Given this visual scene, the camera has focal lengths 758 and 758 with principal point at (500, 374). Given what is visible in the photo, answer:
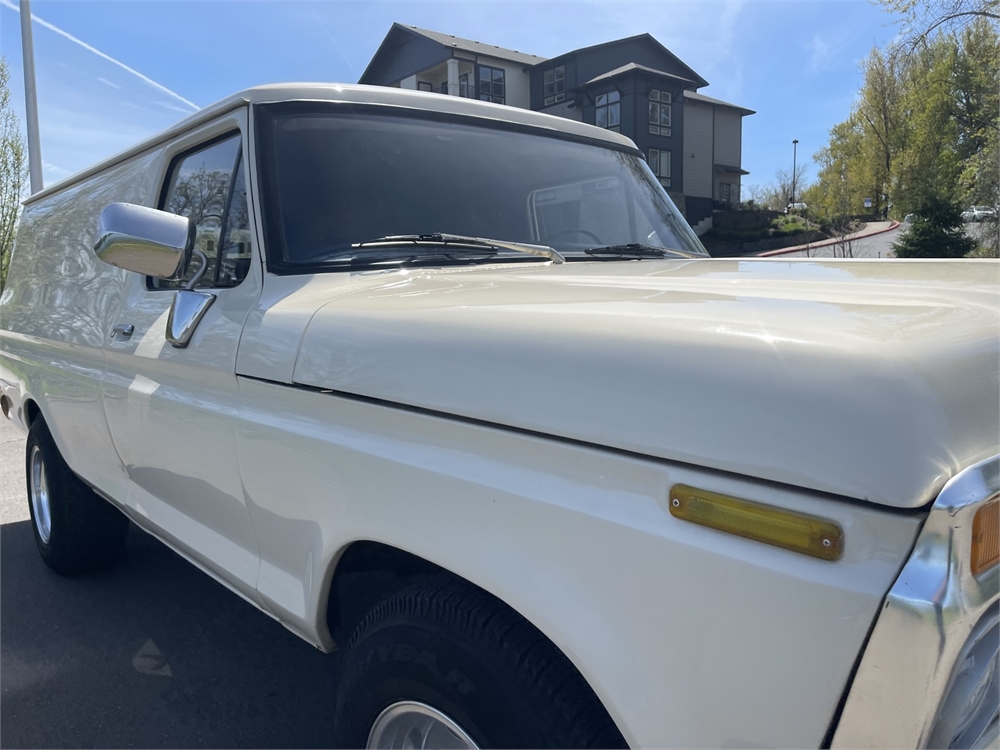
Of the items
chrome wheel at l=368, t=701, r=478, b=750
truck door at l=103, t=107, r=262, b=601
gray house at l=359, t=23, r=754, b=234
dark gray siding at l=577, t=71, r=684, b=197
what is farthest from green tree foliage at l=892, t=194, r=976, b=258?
chrome wheel at l=368, t=701, r=478, b=750

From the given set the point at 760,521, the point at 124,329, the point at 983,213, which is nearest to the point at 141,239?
the point at 124,329

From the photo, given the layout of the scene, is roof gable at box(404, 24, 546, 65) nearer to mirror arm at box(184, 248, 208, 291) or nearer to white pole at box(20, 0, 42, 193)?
white pole at box(20, 0, 42, 193)

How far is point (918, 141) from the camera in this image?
25984mm

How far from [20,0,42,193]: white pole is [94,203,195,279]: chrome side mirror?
13580mm

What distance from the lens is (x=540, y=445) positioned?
1245 millimetres

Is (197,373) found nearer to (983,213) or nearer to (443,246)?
(443,246)

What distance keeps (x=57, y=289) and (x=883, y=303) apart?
365 cm

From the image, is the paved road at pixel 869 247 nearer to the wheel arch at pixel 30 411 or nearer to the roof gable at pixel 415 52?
the roof gable at pixel 415 52

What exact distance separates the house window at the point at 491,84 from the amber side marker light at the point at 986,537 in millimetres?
34392

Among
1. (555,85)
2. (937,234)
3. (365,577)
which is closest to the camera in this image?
(365,577)

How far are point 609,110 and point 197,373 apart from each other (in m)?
33.7

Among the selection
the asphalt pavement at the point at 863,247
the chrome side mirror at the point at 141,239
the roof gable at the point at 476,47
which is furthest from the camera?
the roof gable at the point at 476,47

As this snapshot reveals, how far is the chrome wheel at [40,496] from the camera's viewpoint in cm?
382

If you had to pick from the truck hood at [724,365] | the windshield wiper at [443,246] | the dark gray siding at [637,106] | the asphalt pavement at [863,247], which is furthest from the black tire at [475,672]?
the dark gray siding at [637,106]
